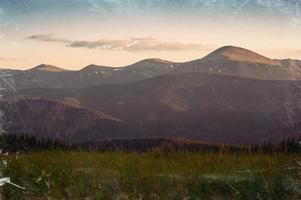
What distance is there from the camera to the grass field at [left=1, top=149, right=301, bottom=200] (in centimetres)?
1166

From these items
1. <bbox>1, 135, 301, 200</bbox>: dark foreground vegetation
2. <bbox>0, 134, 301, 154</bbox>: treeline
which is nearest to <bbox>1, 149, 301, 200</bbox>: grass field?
<bbox>1, 135, 301, 200</bbox>: dark foreground vegetation

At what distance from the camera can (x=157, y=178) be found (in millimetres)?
12578

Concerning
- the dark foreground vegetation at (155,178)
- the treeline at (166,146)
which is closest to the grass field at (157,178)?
the dark foreground vegetation at (155,178)

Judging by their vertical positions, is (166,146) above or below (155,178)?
below

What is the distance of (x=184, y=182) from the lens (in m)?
12.3

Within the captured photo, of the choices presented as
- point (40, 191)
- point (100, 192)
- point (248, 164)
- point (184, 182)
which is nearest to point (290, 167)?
point (248, 164)

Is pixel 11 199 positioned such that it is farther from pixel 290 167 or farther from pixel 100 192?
pixel 290 167

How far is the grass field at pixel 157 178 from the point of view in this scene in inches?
459

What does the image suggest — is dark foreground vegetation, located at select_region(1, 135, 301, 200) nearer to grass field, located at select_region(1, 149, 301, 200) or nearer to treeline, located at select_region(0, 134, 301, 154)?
grass field, located at select_region(1, 149, 301, 200)

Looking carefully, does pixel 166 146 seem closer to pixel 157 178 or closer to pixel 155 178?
pixel 157 178

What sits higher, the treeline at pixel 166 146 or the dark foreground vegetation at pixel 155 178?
the dark foreground vegetation at pixel 155 178

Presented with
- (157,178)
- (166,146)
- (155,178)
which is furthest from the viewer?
(166,146)

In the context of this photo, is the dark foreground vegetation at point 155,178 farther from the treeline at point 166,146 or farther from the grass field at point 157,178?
the treeline at point 166,146

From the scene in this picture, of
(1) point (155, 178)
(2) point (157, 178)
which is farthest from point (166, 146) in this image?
(1) point (155, 178)
